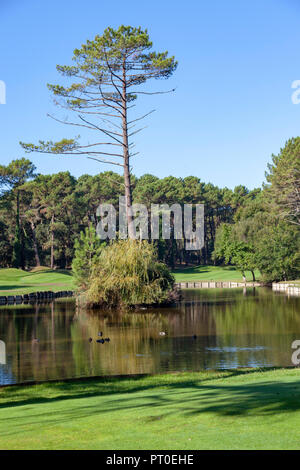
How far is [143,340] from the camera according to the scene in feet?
58.2

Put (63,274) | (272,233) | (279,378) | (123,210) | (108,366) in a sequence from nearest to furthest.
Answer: (279,378), (108,366), (272,233), (63,274), (123,210)

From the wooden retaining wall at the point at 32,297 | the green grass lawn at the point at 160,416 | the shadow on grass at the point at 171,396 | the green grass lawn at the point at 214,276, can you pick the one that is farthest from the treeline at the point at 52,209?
the green grass lawn at the point at 160,416

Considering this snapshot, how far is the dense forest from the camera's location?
50625 mm

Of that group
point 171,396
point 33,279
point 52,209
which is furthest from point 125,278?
point 52,209

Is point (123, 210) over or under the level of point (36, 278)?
over

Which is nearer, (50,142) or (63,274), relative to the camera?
(50,142)

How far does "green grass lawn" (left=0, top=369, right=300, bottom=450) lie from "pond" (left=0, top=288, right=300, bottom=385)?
10.8 feet

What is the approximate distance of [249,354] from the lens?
586 inches

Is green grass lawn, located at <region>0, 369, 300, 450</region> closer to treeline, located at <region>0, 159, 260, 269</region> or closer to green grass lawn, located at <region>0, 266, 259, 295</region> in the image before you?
green grass lawn, located at <region>0, 266, 259, 295</region>

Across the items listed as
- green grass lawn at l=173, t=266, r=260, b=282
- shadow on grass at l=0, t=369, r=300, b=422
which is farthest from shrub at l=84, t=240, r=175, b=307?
green grass lawn at l=173, t=266, r=260, b=282

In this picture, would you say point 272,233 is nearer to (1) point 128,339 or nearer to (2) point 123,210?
(2) point 123,210

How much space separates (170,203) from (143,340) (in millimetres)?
63595

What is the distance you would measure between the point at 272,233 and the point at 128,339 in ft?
123

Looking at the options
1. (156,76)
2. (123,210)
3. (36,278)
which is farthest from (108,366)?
(123,210)
